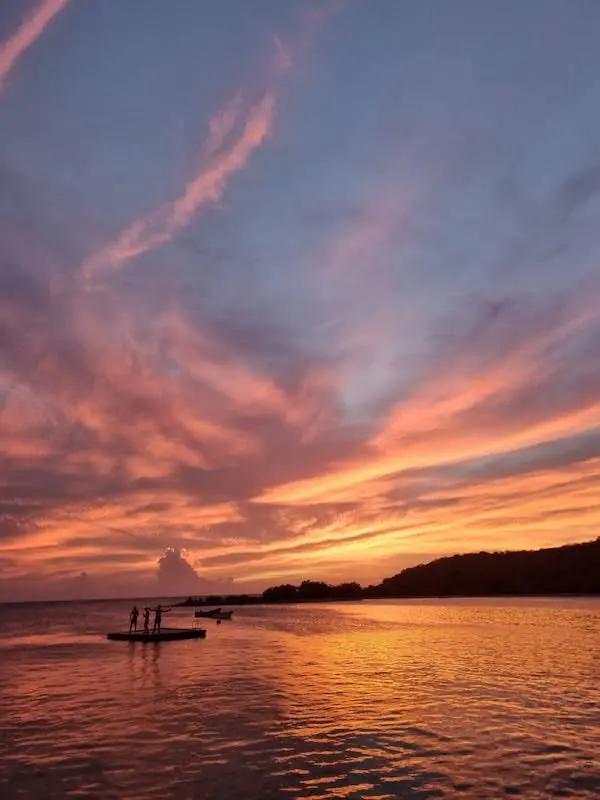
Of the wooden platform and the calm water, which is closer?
the calm water

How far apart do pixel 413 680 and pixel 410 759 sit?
18852 mm

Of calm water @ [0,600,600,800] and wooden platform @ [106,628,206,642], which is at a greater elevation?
wooden platform @ [106,628,206,642]

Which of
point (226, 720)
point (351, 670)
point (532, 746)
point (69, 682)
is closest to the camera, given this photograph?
point (532, 746)

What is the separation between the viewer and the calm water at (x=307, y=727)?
19094 mm

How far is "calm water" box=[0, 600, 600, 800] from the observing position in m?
19.1

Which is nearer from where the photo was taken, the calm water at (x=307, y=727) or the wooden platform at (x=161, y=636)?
the calm water at (x=307, y=727)

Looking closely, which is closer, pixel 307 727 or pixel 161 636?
pixel 307 727

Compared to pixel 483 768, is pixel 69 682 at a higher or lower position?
higher

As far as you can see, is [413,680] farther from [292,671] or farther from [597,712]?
[597,712]

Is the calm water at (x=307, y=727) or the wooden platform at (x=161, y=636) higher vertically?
the wooden platform at (x=161, y=636)

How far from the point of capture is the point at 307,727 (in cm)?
2666

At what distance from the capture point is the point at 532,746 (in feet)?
74.6

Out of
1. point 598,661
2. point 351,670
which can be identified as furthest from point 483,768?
point 598,661

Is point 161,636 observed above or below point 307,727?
above
